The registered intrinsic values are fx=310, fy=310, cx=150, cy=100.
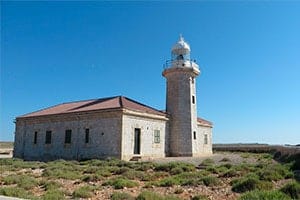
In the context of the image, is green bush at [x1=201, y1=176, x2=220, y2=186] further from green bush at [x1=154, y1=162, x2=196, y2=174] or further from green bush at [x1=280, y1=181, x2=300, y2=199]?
→ green bush at [x1=154, y1=162, x2=196, y2=174]

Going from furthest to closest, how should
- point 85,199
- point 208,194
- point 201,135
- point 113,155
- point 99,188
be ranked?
point 201,135, point 113,155, point 99,188, point 208,194, point 85,199

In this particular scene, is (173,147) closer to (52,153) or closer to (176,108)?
(176,108)

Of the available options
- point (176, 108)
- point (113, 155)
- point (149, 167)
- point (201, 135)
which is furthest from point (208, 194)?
point (201, 135)

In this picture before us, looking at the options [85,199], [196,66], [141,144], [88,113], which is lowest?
[85,199]

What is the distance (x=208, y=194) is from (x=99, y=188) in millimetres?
3306

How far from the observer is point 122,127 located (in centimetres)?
1956

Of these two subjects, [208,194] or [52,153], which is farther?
[52,153]

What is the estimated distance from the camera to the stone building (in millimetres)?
20125

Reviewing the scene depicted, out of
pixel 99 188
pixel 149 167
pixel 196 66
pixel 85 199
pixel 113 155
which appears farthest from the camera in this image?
pixel 196 66

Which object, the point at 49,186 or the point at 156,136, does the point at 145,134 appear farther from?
the point at 49,186

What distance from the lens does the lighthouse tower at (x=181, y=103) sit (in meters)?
23.8

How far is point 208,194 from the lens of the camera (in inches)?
334

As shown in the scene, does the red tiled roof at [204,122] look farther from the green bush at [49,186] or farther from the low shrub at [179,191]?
the green bush at [49,186]

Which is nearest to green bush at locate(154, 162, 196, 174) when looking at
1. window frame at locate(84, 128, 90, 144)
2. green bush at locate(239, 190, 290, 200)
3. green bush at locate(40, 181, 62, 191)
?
green bush at locate(40, 181, 62, 191)
